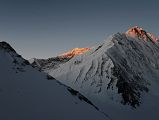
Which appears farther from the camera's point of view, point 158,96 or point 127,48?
point 127,48

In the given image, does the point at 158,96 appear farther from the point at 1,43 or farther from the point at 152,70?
the point at 1,43

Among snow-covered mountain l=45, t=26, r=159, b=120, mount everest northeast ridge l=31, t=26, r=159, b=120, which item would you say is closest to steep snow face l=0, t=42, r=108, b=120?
snow-covered mountain l=45, t=26, r=159, b=120

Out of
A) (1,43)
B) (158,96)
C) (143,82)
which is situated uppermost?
(1,43)

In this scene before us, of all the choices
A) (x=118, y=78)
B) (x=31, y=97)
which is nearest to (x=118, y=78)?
(x=118, y=78)

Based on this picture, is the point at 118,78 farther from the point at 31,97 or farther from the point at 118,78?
the point at 31,97

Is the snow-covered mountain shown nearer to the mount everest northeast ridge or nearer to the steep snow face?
the mount everest northeast ridge

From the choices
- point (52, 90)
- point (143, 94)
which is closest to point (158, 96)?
point (143, 94)

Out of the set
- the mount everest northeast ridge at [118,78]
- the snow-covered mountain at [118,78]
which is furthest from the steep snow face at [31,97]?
the mount everest northeast ridge at [118,78]

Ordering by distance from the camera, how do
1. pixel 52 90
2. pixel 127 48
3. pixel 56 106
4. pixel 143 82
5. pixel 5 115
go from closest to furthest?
pixel 5 115, pixel 56 106, pixel 52 90, pixel 143 82, pixel 127 48
